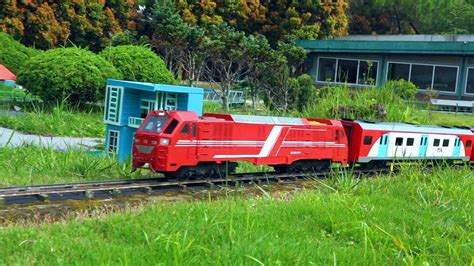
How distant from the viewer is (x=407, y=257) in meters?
6.32

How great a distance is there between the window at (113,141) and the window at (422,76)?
90.7 ft

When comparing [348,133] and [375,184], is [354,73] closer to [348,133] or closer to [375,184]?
[348,133]

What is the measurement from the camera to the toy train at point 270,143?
36.9ft

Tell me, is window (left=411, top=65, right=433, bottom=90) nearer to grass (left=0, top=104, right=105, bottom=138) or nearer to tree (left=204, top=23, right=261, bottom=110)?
tree (left=204, top=23, right=261, bottom=110)

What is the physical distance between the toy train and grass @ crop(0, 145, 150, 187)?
899mm

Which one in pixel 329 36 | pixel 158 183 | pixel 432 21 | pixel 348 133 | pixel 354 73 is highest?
pixel 432 21

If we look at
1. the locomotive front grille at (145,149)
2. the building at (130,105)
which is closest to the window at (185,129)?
the locomotive front grille at (145,149)

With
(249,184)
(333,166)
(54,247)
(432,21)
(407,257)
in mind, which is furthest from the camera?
(432,21)

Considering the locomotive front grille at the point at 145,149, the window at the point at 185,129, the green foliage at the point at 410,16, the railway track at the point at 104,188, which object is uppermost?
the green foliage at the point at 410,16

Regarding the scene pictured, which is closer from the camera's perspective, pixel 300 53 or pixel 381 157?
pixel 381 157

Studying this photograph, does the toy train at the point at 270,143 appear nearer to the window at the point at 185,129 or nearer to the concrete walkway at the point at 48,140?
the window at the point at 185,129

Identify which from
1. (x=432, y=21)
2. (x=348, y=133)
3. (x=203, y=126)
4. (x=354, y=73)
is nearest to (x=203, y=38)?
(x=354, y=73)

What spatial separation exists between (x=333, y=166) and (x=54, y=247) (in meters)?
10.3

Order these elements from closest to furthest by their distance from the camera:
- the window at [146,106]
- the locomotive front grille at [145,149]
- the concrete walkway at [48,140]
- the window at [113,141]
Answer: the locomotive front grille at [145,149] → the window at [146,106] → the window at [113,141] → the concrete walkway at [48,140]
